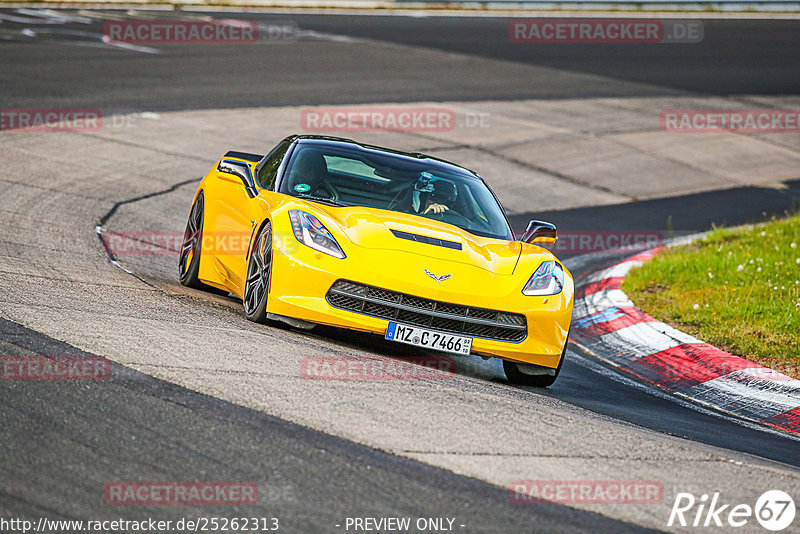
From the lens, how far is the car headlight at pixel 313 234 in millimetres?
6840

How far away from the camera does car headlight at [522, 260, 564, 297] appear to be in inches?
276

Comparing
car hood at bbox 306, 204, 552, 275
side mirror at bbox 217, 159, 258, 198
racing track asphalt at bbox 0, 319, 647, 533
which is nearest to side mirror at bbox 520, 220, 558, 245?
car hood at bbox 306, 204, 552, 275

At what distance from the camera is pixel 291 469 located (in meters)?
4.37

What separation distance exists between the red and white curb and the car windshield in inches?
64.9

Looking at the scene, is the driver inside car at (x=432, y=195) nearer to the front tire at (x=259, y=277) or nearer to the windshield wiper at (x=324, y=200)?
the windshield wiper at (x=324, y=200)

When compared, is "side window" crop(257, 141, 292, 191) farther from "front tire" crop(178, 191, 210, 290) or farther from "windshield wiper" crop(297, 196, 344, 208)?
"front tire" crop(178, 191, 210, 290)

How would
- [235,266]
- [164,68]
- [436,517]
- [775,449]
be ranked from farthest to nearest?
1. [164,68]
2. [235,266]
3. [775,449]
4. [436,517]

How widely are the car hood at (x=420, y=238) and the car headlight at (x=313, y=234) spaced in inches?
3.6

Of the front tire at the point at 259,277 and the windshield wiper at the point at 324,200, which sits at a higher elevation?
the windshield wiper at the point at 324,200

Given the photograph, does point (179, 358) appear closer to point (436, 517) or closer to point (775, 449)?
point (436, 517)

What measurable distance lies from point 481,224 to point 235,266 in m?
1.88

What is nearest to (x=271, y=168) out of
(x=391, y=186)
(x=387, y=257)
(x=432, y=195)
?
(x=391, y=186)

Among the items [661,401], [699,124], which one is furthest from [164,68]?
[661,401]

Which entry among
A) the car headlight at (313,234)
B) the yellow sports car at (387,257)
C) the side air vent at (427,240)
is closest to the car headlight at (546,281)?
the yellow sports car at (387,257)
